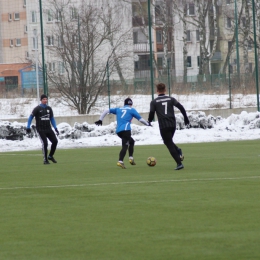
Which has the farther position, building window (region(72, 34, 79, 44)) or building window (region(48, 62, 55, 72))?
building window (region(72, 34, 79, 44))

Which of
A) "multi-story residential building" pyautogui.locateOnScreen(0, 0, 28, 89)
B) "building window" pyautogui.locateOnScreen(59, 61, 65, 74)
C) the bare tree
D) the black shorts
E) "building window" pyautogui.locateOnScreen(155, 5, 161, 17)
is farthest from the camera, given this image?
"building window" pyautogui.locateOnScreen(155, 5, 161, 17)

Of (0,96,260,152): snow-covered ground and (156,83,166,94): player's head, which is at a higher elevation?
(156,83,166,94): player's head

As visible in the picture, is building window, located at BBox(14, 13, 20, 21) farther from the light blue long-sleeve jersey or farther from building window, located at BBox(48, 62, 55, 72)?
the light blue long-sleeve jersey

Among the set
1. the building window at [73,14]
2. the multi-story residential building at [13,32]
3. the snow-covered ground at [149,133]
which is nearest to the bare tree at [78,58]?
the building window at [73,14]

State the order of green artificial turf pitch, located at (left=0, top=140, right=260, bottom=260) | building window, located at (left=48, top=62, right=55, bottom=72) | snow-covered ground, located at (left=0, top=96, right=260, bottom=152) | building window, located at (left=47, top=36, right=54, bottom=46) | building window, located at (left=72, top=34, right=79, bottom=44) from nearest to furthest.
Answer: green artificial turf pitch, located at (left=0, top=140, right=260, bottom=260) → snow-covered ground, located at (left=0, top=96, right=260, bottom=152) → building window, located at (left=48, top=62, right=55, bottom=72) → building window, located at (left=72, top=34, right=79, bottom=44) → building window, located at (left=47, top=36, right=54, bottom=46)

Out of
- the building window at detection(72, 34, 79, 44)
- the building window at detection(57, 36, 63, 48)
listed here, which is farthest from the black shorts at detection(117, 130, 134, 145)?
the building window at detection(57, 36, 63, 48)

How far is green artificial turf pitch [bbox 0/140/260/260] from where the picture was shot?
24.2 feet

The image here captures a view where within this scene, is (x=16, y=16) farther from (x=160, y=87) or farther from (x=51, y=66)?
(x=160, y=87)

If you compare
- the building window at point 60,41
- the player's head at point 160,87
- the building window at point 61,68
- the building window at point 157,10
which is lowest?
the player's head at point 160,87

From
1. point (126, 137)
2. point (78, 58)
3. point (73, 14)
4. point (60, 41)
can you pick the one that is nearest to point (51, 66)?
point (78, 58)

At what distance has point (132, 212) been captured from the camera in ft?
32.0

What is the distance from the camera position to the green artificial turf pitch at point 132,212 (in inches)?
290

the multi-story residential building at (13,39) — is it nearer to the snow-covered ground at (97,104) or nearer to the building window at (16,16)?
the building window at (16,16)

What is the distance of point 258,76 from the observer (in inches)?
1403
